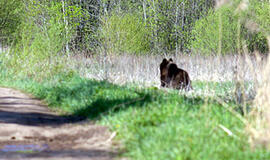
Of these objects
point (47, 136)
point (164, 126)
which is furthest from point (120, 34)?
point (164, 126)

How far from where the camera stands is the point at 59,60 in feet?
44.7

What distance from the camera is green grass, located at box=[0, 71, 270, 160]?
14.9 ft

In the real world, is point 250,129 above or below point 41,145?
above

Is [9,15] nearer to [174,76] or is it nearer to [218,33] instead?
[218,33]

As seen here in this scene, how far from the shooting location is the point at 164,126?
17.9ft

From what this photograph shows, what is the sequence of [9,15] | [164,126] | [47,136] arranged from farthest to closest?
1. [9,15]
2. [47,136]
3. [164,126]

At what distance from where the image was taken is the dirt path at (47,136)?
17.2 ft

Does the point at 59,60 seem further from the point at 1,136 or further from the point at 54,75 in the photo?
the point at 1,136

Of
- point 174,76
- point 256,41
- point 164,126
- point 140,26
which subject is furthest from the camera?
point 256,41

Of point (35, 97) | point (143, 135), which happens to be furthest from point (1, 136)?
point (35, 97)

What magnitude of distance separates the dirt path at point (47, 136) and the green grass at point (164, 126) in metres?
0.27

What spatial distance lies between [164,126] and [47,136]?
2062mm

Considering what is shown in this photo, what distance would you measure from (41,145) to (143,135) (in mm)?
1541

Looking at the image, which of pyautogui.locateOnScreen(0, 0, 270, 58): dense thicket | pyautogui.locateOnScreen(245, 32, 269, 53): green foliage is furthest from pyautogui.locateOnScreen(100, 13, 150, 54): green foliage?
pyautogui.locateOnScreen(245, 32, 269, 53): green foliage
